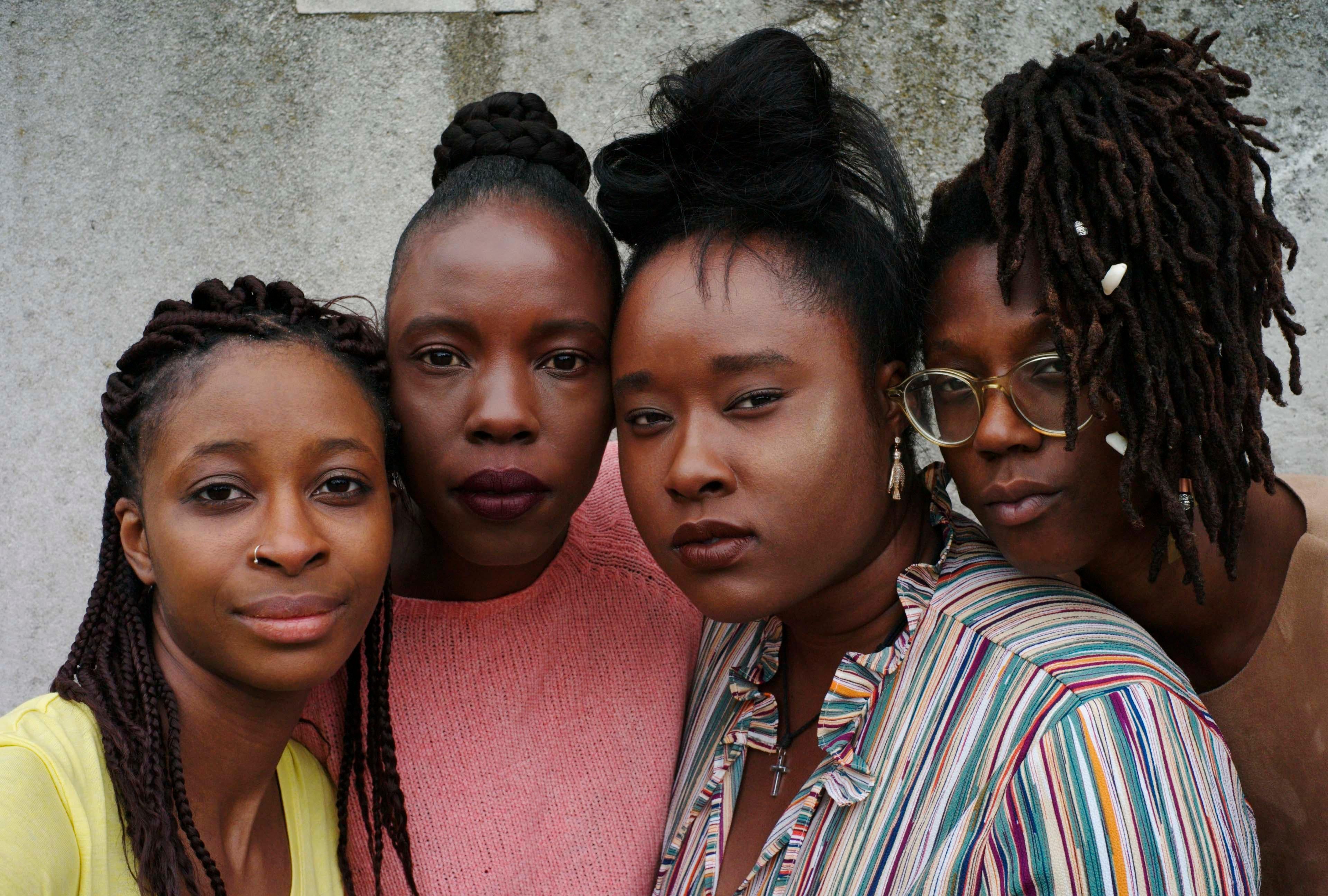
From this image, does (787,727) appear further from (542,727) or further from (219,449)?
(219,449)

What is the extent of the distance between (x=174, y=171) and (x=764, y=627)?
2.40 meters

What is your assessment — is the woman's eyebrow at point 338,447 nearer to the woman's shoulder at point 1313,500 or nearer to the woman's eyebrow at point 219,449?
the woman's eyebrow at point 219,449

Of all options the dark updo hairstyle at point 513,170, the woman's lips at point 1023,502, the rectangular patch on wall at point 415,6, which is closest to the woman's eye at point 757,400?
the woman's lips at point 1023,502

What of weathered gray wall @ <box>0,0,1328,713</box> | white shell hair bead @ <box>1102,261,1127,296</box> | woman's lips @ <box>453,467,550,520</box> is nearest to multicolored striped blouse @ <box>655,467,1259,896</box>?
white shell hair bead @ <box>1102,261,1127,296</box>

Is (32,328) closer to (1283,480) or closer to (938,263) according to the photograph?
(938,263)

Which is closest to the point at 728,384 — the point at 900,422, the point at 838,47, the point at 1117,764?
the point at 900,422

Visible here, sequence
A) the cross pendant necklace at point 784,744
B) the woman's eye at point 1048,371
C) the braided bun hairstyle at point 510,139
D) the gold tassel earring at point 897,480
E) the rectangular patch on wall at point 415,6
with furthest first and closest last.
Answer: the rectangular patch on wall at point 415,6 < the braided bun hairstyle at point 510,139 < the cross pendant necklace at point 784,744 < the gold tassel earring at point 897,480 < the woman's eye at point 1048,371

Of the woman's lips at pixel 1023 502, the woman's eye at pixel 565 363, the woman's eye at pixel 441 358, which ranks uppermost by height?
the woman's eye at pixel 441 358

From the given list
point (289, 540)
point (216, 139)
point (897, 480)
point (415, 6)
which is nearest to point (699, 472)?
point (897, 480)

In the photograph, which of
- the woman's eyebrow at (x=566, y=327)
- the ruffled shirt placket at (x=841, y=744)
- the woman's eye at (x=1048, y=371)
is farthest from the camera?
the woman's eyebrow at (x=566, y=327)

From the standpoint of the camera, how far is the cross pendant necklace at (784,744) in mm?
2162

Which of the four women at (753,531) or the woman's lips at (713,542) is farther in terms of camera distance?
the woman's lips at (713,542)

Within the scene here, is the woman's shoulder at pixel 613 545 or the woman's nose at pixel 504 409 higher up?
the woman's nose at pixel 504 409

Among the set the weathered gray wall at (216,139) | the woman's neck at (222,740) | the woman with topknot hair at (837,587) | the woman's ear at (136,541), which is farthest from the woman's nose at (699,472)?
the weathered gray wall at (216,139)
